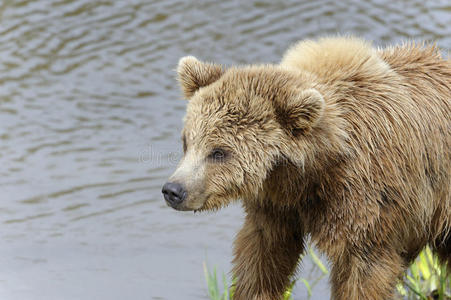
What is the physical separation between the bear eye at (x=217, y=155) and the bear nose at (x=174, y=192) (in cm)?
29

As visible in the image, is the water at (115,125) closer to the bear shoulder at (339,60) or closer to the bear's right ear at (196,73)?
the bear's right ear at (196,73)

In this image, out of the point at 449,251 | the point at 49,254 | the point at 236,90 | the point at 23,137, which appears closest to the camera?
the point at 236,90

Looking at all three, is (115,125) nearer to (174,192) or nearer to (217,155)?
(217,155)

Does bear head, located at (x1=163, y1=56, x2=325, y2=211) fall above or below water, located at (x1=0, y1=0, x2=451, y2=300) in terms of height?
above

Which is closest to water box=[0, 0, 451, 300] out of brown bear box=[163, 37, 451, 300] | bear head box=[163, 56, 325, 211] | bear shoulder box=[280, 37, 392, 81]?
brown bear box=[163, 37, 451, 300]

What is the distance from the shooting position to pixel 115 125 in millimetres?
9641

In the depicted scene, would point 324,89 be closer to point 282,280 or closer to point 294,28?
point 282,280

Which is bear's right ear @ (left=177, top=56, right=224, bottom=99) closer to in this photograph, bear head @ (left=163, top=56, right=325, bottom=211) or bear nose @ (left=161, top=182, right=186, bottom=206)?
bear head @ (left=163, top=56, right=325, bottom=211)

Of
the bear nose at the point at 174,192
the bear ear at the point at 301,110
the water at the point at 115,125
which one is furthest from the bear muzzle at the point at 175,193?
the water at the point at 115,125

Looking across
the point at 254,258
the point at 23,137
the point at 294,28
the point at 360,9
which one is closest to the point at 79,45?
the point at 23,137

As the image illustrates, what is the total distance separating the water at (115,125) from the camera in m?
7.21

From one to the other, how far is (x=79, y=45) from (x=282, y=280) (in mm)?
6547

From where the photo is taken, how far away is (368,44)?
17.3ft

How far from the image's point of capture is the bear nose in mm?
4520
